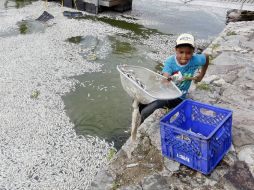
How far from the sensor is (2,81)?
6848mm

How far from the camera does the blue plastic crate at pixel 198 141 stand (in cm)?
318

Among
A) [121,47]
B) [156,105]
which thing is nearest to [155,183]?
[156,105]

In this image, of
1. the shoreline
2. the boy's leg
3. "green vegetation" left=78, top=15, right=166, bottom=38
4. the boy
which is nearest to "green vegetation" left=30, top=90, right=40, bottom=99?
the boy's leg

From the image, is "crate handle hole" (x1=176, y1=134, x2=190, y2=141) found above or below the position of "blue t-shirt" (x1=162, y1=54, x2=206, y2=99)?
below

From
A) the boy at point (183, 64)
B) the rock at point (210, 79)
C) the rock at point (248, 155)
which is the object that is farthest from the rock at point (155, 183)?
the rock at point (210, 79)

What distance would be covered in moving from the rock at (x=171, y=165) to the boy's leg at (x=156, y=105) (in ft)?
3.22

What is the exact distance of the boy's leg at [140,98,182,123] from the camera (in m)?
4.42

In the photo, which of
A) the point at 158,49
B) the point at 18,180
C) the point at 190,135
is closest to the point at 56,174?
the point at 18,180

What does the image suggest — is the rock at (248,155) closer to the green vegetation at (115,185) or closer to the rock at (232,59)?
the green vegetation at (115,185)

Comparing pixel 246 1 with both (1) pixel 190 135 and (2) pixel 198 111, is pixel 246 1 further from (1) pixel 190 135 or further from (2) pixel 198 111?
(1) pixel 190 135

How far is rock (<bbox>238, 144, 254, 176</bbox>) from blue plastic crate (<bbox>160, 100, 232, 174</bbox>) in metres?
0.19

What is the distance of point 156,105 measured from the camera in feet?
14.7

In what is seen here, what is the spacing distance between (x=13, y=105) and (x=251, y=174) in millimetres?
4495

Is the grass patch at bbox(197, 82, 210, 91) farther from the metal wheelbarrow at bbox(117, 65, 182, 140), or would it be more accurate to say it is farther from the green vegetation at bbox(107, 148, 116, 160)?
the green vegetation at bbox(107, 148, 116, 160)
